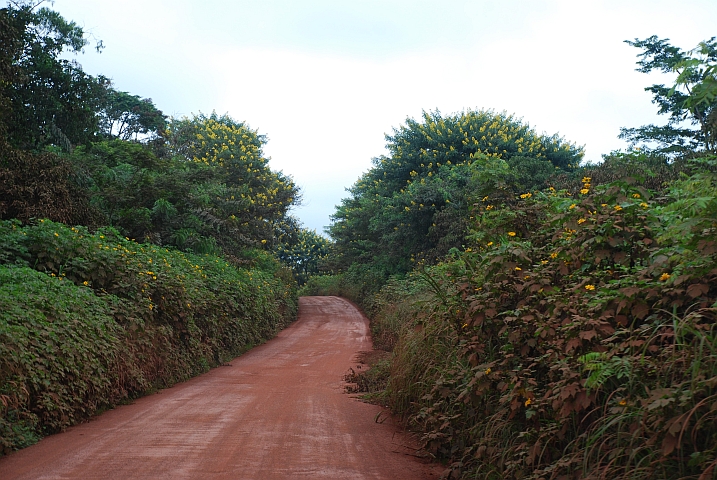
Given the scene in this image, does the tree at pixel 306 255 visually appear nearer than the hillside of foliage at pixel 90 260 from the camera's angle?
No

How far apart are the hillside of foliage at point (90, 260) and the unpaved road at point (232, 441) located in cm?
58

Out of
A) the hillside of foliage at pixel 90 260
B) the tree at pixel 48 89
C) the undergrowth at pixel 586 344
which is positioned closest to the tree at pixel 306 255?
the hillside of foliage at pixel 90 260

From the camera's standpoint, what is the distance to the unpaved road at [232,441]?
19.3 feet

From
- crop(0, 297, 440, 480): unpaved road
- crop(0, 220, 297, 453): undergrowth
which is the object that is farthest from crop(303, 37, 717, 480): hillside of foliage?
crop(0, 220, 297, 453): undergrowth

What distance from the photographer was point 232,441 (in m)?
7.09

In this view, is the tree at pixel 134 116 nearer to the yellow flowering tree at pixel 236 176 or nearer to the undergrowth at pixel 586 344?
the yellow flowering tree at pixel 236 176

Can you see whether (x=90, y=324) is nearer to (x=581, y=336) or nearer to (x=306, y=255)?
(x=581, y=336)

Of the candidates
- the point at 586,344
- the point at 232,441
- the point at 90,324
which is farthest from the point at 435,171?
the point at 586,344

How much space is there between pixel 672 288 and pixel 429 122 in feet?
90.5

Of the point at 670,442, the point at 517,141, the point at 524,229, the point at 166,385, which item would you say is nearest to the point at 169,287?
the point at 166,385

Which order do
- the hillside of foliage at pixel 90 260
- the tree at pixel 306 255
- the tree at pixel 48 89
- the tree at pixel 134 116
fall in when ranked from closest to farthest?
the hillside of foliage at pixel 90 260 < the tree at pixel 48 89 < the tree at pixel 134 116 < the tree at pixel 306 255

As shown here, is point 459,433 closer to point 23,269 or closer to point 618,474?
point 618,474

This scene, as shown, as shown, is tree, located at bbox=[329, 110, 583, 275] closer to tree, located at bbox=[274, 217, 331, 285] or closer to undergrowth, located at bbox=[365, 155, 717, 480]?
undergrowth, located at bbox=[365, 155, 717, 480]

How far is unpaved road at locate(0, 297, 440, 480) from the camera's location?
588 cm
